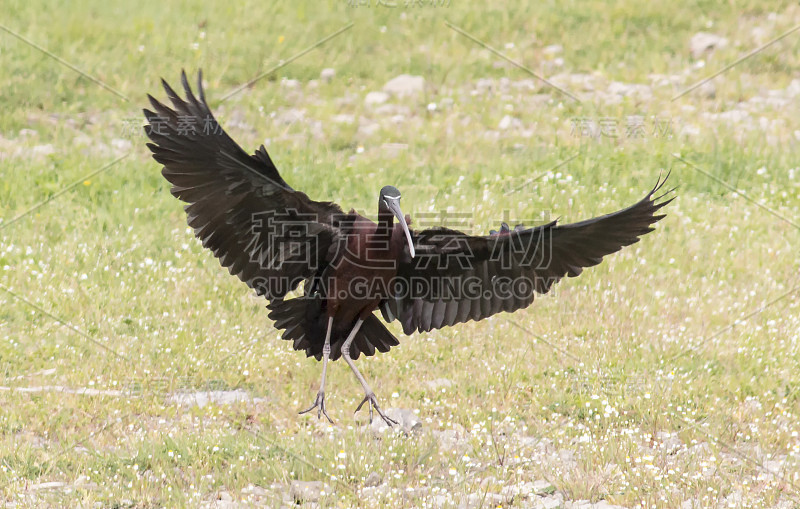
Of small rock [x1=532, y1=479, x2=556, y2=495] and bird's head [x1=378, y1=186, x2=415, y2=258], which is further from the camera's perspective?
small rock [x1=532, y1=479, x2=556, y2=495]

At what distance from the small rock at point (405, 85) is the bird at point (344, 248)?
6684 mm

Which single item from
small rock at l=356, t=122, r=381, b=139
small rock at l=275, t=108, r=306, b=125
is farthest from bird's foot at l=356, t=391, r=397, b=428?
small rock at l=275, t=108, r=306, b=125

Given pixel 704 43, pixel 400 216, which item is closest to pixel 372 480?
pixel 400 216

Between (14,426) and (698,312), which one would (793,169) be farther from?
(14,426)

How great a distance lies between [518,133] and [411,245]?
667cm

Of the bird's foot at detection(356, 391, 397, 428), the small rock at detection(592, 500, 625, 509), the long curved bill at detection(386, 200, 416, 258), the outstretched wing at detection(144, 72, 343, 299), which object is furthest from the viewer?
the bird's foot at detection(356, 391, 397, 428)

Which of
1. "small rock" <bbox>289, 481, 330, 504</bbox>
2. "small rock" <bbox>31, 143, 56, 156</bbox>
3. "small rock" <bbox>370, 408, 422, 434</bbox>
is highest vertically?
"small rock" <bbox>31, 143, 56, 156</bbox>

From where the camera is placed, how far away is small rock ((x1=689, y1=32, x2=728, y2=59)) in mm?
14000

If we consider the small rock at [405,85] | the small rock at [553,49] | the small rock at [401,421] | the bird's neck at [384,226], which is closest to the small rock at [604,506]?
the small rock at [401,421]

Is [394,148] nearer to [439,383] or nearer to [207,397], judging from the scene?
[439,383]

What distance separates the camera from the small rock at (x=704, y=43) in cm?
1400

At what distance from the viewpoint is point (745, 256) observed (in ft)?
31.3

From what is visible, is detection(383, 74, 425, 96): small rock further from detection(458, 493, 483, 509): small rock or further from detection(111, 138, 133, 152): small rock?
detection(458, 493, 483, 509): small rock

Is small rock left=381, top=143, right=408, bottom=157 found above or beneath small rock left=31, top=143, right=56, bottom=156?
above
